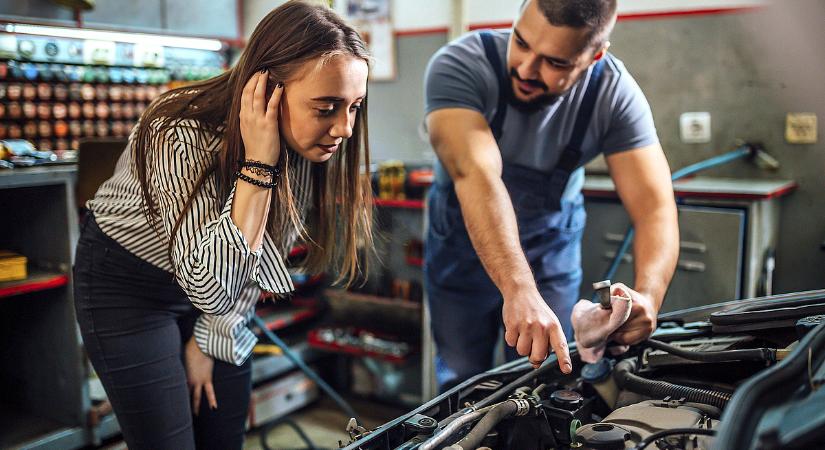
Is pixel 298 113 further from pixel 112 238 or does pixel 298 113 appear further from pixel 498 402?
pixel 498 402

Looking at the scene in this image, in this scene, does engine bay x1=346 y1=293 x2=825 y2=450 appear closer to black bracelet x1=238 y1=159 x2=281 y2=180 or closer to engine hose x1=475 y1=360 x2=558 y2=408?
engine hose x1=475 y1=360 x2=558 y2=408

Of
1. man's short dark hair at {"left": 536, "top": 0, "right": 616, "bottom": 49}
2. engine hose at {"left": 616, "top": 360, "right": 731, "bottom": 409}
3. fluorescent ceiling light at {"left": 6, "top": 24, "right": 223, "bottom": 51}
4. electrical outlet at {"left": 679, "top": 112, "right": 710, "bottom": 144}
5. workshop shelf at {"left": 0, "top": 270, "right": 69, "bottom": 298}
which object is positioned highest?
fluorescent ceiling light at {"left": 6, "top": 24, "right": 223, "bottom": 51}

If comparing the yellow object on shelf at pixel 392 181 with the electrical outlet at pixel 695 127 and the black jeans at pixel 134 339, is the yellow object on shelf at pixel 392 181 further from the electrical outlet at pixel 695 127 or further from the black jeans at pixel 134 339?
the black jeans at pixel 134 339

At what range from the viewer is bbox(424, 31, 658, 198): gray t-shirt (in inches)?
67.0

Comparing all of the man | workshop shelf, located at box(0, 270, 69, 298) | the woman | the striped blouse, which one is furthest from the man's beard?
workshop shelf, located at box(0, 270, 69, 298)

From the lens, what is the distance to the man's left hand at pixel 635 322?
1246 mm

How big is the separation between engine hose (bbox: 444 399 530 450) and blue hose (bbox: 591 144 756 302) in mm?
1578

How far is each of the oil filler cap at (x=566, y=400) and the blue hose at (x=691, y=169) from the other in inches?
59.0

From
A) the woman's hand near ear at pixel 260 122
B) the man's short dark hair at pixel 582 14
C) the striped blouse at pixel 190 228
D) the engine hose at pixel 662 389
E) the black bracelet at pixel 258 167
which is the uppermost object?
the man's short dark hair at pixel 582 14

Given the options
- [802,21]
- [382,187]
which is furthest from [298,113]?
[802,21]

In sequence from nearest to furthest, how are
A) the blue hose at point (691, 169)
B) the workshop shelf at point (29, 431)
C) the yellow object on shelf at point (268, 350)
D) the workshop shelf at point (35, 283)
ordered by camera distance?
the workshop shelf at point (35, 283), the workshop shelf at point (29, 431), the blue hose at point (691, 169), the yellow object on shelf at point (268, 350)

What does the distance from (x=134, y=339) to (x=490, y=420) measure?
0.70 meters

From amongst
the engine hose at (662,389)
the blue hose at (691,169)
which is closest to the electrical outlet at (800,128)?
the blue hose at (691,169)

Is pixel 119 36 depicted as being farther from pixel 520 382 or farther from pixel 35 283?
pixel 520 382
